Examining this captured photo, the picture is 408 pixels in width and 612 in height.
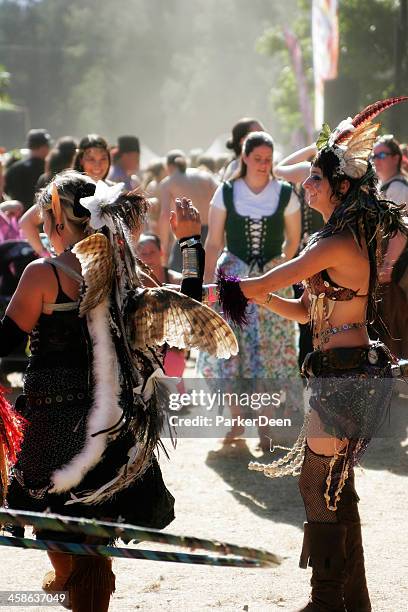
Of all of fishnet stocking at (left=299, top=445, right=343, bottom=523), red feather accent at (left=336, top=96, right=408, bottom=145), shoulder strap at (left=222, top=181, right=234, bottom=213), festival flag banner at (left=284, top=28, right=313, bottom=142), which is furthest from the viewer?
festival flag banner at (left=284, top=28, right=313, bottom=142)

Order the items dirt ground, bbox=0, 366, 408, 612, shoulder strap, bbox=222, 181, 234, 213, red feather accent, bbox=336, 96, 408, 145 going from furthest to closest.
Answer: shoulder strap, bbox=222, 181, 234, 213, dirt ground, bbox=0, 366, 408, 612, red feather accent, bbox=336, 96, 408, 145

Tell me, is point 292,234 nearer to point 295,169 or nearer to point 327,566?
point 295,169

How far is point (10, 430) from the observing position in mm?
3578

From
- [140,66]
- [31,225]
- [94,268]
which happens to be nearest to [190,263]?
[94,268]

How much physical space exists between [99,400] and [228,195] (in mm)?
3554

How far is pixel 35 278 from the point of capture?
3.59 m

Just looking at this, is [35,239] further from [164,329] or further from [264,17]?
[264,17]

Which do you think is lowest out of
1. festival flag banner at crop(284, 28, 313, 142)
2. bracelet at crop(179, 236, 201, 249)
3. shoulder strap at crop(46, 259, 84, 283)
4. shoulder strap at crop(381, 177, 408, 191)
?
shoulder strap at crop(46, 259, 84, 283)

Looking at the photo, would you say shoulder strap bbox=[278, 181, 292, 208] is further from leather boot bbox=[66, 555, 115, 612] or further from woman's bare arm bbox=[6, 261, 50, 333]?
leather boot bbox=[66, 555, 115, 612]

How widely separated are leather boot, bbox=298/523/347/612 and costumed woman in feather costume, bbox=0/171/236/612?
62cm

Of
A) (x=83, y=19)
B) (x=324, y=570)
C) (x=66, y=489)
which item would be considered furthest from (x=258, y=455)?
(x=83, y=19)

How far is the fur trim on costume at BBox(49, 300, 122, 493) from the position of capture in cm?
354

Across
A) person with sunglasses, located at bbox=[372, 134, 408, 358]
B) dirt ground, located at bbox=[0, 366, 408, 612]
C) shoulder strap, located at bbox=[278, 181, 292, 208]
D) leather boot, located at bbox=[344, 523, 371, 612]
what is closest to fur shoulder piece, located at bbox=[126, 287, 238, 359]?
leather boot, located at bbox=[344, 523, 371, 612]

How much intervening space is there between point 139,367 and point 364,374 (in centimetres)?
86
